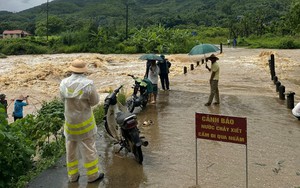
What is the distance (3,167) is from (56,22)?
7828cm

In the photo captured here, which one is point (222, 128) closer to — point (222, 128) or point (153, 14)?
point (222, 128)

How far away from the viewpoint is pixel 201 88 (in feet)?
48.8

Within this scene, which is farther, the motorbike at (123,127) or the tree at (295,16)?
the tree at (295,16)

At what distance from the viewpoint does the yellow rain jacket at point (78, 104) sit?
16.7 ft

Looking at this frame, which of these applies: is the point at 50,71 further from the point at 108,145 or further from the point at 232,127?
the point at 232,127

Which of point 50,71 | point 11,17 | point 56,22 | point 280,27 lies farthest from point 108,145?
point 11,17

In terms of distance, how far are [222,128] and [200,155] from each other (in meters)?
1.76

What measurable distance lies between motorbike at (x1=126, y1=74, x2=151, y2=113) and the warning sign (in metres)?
4.53

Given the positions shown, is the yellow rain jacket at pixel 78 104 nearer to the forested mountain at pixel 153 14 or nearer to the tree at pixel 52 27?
the forested mountain at pixel 153 14

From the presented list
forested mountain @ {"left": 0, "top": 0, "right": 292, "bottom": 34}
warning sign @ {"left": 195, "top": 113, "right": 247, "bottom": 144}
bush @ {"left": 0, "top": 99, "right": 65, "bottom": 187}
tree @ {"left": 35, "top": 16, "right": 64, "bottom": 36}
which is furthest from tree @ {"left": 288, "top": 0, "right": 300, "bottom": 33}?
tree @ {"left": 35, "top": 16, "right": 64, "bottom": 36}

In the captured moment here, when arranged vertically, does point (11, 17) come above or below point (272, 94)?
above

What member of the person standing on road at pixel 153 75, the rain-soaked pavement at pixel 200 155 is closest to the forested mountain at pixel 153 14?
the person standing on road at pixel 153 75

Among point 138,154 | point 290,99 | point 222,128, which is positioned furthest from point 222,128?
point 290,99

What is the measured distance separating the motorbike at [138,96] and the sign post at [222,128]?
14.9 feet
